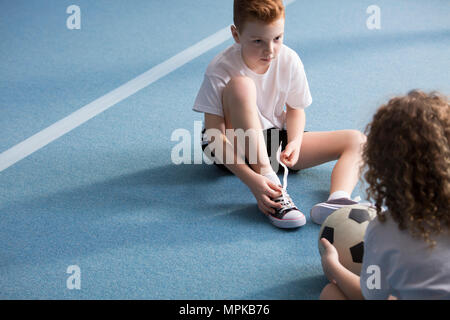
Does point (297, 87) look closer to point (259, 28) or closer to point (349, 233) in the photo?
point (259, 28)

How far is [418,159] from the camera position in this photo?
108 centimetres

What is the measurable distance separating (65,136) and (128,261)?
91 cm

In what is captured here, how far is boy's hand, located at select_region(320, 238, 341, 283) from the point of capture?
1387 millimetres

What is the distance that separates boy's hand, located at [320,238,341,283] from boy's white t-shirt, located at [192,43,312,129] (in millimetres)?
646

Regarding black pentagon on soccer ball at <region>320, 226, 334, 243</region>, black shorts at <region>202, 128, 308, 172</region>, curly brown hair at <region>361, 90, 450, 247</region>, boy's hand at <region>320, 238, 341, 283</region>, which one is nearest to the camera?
curly brown hair at <region>361, 90, 450, 247</region>

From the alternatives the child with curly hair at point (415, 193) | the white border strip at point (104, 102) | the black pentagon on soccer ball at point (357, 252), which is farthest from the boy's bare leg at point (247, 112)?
the white border strip at point (104, 102)

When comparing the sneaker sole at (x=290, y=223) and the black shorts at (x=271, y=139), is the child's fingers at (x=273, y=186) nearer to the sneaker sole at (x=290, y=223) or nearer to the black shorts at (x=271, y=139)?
the sneaker sole at (x=290, y=223)

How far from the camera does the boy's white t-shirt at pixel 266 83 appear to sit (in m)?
1.92

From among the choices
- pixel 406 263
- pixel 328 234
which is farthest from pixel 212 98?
pixel 406 263

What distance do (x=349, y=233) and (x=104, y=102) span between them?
60.3 inches

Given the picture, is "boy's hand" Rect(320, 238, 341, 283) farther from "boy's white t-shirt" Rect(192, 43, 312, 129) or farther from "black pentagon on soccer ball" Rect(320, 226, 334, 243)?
"boy's white t-shirt" Rect(192, 43, 312, 129)

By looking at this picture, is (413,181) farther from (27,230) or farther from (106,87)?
(106,87)

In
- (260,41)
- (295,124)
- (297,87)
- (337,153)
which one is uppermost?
(260,41)

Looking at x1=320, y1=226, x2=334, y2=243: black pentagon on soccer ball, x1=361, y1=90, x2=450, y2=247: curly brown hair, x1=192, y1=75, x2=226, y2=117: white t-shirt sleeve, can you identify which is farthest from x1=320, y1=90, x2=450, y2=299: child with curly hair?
x1=192, y1=75, x2=226, y2=117: white t-shirt sleeve
